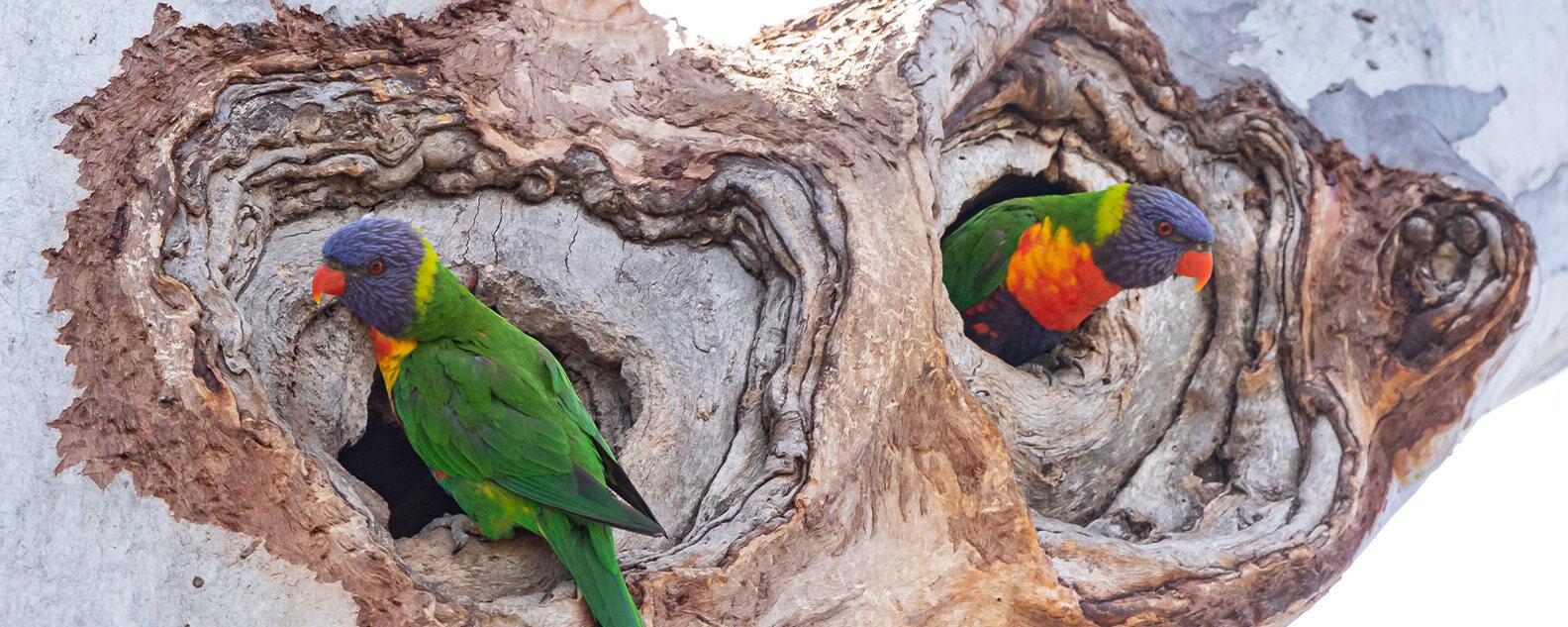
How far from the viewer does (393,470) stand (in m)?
3.03

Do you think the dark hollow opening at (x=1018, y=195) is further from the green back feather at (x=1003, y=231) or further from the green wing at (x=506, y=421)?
the green wing at (x=506, y=421)

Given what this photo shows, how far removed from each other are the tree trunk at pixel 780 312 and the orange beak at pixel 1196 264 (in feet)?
0.74

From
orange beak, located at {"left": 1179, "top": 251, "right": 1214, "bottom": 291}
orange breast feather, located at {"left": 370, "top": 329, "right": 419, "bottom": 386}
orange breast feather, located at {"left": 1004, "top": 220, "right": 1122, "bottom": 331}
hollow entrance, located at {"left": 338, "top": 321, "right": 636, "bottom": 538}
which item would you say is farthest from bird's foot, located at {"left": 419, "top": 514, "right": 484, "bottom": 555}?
orange beak, located at {"left": 1179, "top": 251, "right": 1214, "bottom": 291}

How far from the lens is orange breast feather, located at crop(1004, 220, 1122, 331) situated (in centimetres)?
364

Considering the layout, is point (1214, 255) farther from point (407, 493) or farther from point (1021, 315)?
point (407, 493)

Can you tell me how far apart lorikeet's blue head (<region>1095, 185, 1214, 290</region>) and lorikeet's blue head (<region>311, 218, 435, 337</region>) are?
2.02 meters

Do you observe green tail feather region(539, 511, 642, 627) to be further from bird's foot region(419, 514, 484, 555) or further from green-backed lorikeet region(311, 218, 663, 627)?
bird's foot region(419, 514, 484, 555)

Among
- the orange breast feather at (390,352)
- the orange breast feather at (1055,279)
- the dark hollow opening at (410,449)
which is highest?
the orange breast feather at (1055,279)

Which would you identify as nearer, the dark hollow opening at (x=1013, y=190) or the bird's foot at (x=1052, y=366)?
the bird's foot at (x=1052, y=366)

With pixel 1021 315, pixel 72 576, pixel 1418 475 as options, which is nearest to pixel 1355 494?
pixel 1418 475

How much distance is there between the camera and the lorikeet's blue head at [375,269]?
2.48 meters

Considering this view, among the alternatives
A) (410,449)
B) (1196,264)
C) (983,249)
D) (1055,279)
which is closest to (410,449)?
(410,449)

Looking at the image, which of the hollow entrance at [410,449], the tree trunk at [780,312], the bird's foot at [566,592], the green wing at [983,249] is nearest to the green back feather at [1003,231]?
the green wing at [983,249]

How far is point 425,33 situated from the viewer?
267 centimetres
